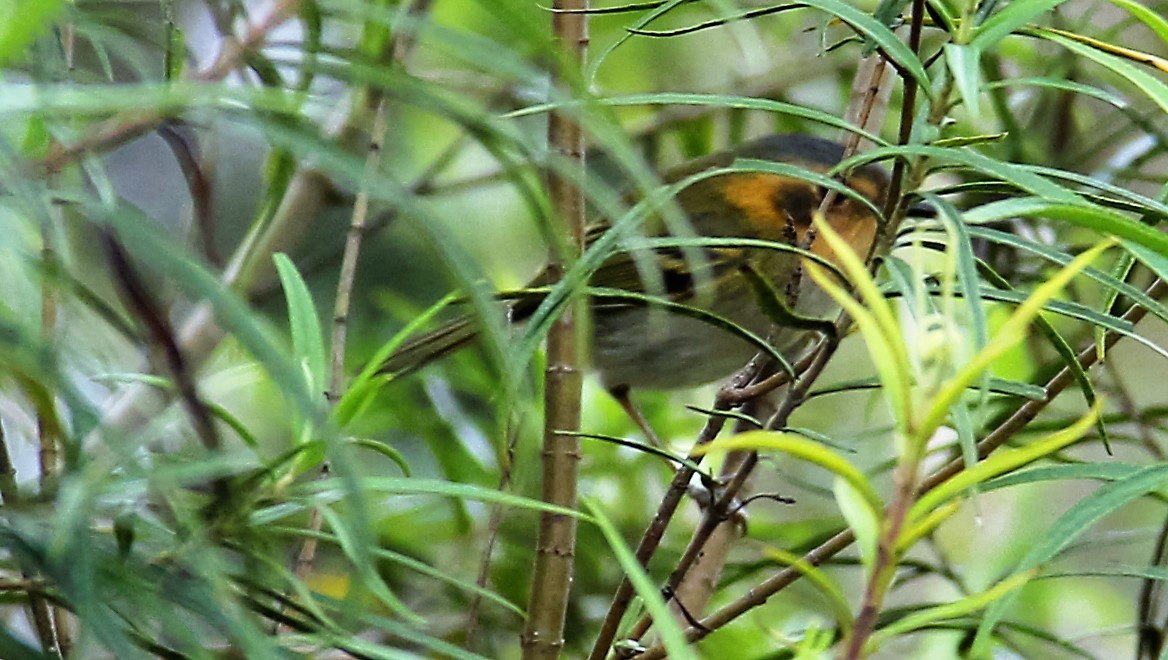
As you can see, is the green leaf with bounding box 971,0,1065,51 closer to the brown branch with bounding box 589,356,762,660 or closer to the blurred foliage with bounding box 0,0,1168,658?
the blurred foliage with bounding box 0,0,1168,658

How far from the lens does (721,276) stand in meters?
1.64

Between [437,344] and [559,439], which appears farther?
[437,344]

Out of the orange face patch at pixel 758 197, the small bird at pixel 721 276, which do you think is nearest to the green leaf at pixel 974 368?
the small bird at pixel 721 276

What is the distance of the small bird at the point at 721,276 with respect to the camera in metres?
1.62

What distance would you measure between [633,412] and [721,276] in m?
0.21

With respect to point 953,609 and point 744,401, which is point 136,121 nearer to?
Result: point 744,401

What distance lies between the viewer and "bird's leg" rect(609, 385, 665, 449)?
56.1 inches

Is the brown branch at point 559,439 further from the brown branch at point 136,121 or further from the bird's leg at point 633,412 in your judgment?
the bird's leg at point 633,412

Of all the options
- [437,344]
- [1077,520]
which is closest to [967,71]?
[1077,520]

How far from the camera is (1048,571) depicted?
562 mm

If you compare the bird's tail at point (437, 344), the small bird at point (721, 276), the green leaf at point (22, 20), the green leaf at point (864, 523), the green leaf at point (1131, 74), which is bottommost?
the green leaf at point (864, 523)

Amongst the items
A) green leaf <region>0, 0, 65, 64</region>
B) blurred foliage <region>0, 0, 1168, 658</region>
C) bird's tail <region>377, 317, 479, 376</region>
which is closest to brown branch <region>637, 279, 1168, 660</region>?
blurred foliage <region>0, 0, 1168, 658</region>

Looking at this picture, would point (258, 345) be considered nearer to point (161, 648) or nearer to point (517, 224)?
point (161, 648)

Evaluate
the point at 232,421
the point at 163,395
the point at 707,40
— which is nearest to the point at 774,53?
the point at 707,40
